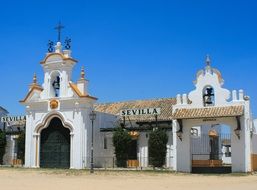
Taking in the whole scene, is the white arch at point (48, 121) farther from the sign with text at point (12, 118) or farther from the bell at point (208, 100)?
the bell at point (208, 100)

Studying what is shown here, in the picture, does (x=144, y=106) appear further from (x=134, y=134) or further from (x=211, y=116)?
(x=211, y=116)

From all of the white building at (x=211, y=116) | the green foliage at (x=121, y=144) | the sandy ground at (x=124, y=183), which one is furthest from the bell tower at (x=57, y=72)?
the sandy ground at (x=124, y=183)

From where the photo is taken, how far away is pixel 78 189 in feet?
60.1

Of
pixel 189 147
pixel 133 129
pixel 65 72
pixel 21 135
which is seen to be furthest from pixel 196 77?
pixel 21 135

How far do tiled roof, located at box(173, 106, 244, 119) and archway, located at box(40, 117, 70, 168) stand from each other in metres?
11.7

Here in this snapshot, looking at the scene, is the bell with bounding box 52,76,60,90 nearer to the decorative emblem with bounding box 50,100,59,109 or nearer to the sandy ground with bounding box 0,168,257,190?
the decorative emblem with bounding box 50,100,59,109

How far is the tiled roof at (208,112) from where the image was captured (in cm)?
3059

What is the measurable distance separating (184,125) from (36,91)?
1535cm

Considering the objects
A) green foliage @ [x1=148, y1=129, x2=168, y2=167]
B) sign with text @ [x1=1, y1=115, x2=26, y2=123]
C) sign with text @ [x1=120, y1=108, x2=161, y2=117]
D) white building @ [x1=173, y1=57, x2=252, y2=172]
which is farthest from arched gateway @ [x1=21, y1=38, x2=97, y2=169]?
white building @ [x1=173, y1=57, x2=252, y2=172]

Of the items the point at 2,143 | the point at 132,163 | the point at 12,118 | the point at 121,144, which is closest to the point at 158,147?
the point at 132,163

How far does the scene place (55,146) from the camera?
132 ft

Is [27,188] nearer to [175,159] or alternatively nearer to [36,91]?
[175,159]

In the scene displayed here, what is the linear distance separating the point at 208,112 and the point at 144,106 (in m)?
14.2

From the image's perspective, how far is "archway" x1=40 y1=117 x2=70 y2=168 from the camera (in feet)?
130
